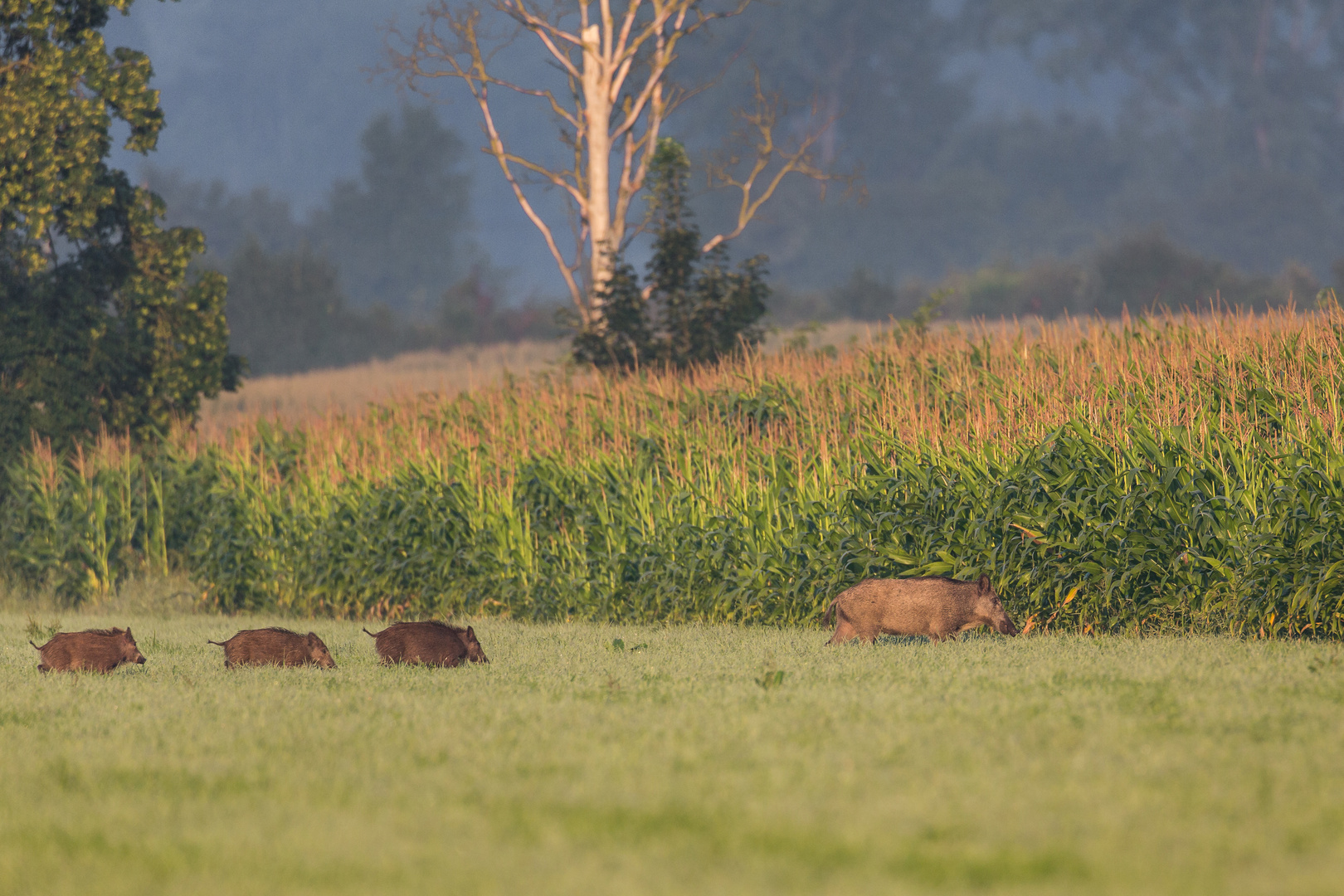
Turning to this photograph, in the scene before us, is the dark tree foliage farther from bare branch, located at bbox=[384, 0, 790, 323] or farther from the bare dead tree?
bare branch, located at bbox=[384, 0, 790, 323]

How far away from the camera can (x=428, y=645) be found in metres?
9.30

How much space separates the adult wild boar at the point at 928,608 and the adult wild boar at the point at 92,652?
498cm

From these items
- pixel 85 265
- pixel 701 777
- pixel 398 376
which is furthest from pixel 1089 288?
pixel 701 777

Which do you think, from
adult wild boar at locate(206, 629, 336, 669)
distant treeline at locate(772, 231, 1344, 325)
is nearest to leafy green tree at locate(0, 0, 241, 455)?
adult wild boar at locate(206, 629, 336, 669)

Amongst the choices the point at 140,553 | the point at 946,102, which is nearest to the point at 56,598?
the point at 140,553

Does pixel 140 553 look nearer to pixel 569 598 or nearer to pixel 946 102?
pixel 569 598

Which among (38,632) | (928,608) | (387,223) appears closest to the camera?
(928,608)

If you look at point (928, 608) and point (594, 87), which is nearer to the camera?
point (928, 608)

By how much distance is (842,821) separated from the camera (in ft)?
15.7

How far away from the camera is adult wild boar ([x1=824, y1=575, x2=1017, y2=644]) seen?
31.6ft

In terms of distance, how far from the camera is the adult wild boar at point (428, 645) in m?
9.27

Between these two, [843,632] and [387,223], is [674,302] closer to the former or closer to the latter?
[843,632]

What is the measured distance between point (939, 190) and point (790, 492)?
7126 cm

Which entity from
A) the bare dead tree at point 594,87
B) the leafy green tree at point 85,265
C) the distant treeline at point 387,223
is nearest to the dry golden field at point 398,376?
the bare dead tree at point 594,87
